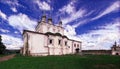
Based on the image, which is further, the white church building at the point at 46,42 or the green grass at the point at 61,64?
the white church building at the point at 46,42

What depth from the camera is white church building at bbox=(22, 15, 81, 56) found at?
2980 cm

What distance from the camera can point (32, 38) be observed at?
98.4 feet

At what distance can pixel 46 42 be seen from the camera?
3306cm

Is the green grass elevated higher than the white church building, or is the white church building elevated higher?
the white church building

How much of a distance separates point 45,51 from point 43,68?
20.6m

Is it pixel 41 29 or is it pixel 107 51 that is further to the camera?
pixel 107 51

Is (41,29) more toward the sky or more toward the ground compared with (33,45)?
more toward the sky

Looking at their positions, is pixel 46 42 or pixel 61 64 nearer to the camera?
pixel 61 64

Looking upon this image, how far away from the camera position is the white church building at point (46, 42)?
29797 millimetres

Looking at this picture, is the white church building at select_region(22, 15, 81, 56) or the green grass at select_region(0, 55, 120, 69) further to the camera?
the white church building at select_region(22, 15, 81, 56)

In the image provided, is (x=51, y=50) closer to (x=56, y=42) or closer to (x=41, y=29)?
(x=56, y=42)

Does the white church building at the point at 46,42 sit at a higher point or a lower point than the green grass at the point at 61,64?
higher

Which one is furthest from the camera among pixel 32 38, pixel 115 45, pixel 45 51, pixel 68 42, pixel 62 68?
pixel 115 45

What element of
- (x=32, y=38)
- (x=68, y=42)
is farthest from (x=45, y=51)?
(x=68, y=42)
